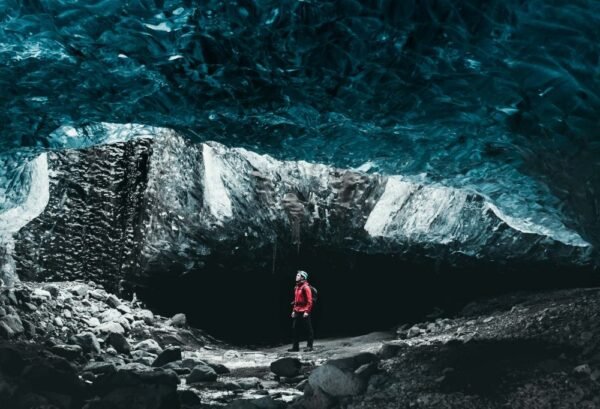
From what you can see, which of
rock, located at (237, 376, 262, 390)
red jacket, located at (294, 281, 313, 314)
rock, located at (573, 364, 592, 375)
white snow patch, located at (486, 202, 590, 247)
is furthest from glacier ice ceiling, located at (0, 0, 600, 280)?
red jacket, located at (294, 281, 313, 314)

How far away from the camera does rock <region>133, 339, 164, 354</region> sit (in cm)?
656

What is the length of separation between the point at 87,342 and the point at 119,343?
469 millimetres

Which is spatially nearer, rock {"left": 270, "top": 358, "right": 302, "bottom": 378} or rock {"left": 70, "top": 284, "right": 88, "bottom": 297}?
rock {"left": 270, "top": 358, "right": 302, "bottom": 378}

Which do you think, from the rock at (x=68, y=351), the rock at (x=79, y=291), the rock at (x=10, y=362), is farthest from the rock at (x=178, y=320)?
the rock at (x=10, y=362)

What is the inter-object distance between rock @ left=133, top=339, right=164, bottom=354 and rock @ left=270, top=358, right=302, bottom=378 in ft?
6.93

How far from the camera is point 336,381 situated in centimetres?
376

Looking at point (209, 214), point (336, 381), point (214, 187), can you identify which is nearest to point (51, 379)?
point (336, 381)

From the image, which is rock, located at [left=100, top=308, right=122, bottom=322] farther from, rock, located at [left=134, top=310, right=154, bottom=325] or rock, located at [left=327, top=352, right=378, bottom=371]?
rock, located at [left=327, top=352, right=378, bottom=371]

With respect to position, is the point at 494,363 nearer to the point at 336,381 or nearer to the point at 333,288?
the point at 336,381

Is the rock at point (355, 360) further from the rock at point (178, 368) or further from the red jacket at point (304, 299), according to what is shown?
the red jacket at point (304, 299)

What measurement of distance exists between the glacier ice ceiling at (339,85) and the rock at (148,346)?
8.34ft

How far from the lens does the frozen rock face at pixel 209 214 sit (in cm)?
809

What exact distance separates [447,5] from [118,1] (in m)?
1.50

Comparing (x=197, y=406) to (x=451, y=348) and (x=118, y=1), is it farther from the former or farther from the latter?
(x=118, y=1)
